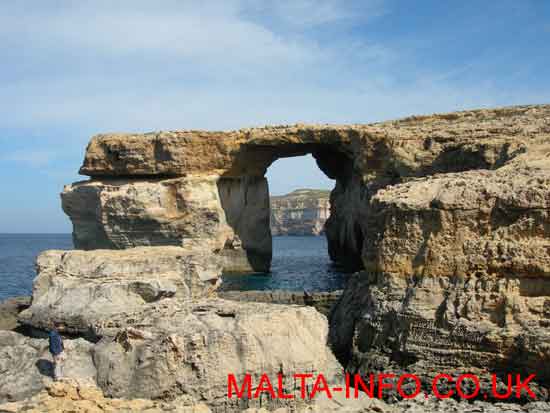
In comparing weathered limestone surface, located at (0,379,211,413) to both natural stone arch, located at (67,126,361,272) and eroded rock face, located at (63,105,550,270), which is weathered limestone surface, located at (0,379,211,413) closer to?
eroded rock face, located at (63,105,550,270)

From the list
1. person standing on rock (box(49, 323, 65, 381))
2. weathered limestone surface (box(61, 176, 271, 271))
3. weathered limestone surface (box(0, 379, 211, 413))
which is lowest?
weathered limestone surface (box(0, 379, 211, 413))

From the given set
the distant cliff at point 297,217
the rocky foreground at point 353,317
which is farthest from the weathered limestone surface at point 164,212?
the distant cliff at point 297,217

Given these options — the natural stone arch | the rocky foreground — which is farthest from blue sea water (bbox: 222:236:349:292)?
the rocky foreground

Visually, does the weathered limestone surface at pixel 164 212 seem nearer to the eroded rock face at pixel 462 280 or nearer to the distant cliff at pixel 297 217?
the eroded rock face at pixel 462 280

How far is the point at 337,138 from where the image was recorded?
109ft

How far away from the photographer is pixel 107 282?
15852 mm

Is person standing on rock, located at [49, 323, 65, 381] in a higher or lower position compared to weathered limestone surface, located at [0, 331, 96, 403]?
higher

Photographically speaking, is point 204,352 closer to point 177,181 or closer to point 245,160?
point 177,181

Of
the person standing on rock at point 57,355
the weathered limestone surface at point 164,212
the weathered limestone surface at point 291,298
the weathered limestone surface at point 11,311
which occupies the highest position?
the weathered limestone surface at point 164,212

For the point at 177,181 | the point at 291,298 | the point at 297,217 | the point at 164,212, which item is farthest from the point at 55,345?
the point at 297,217

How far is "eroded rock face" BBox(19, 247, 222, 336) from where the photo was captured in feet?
50.2

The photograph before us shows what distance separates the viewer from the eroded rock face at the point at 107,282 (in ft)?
50.2

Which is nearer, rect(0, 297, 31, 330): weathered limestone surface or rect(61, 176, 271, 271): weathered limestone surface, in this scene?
rect(0, 297, 31, 330): weathered limestone surface

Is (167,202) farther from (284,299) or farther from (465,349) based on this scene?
(465,349)
